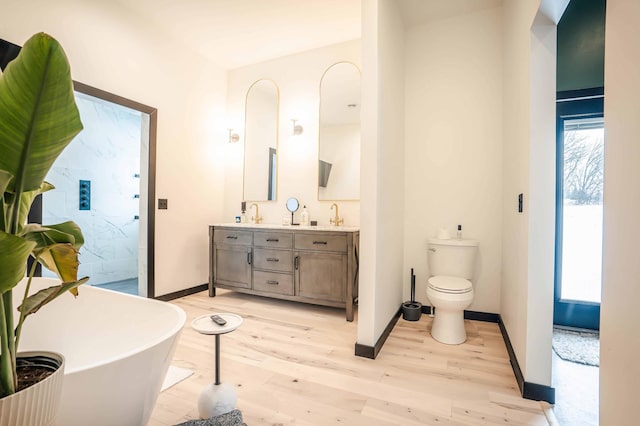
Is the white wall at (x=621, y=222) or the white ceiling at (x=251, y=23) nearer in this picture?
the white wall at (x=621, y=222)

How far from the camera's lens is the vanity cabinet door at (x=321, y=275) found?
2.82m

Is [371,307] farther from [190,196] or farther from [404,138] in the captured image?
[190,196]

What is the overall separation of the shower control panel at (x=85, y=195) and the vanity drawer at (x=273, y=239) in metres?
2.46

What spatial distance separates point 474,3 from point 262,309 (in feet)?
11.1

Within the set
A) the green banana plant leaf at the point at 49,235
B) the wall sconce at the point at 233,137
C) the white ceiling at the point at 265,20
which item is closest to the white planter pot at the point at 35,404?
the green banana plant leaf at the point at 49,235

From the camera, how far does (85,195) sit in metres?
3.97

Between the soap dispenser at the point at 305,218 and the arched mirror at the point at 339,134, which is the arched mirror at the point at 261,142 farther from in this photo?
→ the arched mirror at the point at 339,134

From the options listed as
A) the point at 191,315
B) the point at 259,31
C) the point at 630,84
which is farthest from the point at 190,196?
the point at 630,84

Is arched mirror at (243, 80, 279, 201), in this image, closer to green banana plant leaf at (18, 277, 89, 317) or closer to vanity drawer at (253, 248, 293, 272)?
vanity drawer at (253, 248, 293, 272)

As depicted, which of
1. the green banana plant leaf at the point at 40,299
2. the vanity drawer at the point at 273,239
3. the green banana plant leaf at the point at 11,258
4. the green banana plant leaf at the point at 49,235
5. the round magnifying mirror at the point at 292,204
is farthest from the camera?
the round magnifying mirror at the point at 292,204

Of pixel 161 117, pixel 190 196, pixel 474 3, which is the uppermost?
pixel 474 3

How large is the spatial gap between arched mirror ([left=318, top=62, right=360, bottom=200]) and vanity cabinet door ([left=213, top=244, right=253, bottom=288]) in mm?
1044

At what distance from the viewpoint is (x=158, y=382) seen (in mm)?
1091

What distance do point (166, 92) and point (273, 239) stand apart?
191 centimetres
